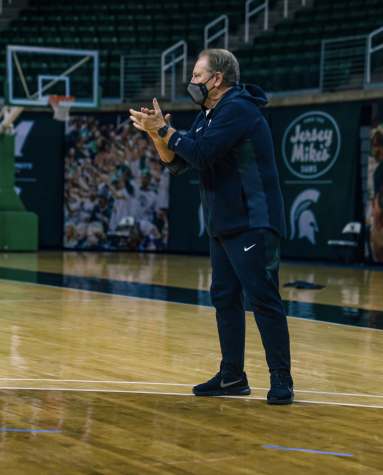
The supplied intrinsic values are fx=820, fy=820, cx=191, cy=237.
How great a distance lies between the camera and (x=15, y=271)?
11.6 meters

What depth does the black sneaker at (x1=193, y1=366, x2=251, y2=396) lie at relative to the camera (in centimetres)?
380

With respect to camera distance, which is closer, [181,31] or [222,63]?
[222,63]

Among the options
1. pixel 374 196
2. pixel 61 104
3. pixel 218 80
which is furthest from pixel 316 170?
Result: pixel 218 80

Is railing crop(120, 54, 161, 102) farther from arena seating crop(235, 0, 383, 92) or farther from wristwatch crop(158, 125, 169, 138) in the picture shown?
wristwatch crop(158, 125, 169, 138)

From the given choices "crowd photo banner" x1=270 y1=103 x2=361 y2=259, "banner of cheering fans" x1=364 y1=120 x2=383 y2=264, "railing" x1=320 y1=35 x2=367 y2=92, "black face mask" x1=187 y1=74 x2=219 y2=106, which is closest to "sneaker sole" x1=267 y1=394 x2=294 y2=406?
"black face mask" x1=187 y1=74 x2=219 y2=106

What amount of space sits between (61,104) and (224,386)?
12261 mm

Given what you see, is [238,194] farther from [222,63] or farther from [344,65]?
[344,65]

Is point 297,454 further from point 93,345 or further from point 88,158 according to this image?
point 88,158

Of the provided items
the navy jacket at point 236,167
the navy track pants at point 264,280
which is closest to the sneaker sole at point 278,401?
the navy track pants at point 264,280

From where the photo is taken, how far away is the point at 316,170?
15.5 m

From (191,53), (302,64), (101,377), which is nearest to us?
(101,377)

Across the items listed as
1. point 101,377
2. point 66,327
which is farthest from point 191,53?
point 101,377

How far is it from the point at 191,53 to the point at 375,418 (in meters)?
14.9

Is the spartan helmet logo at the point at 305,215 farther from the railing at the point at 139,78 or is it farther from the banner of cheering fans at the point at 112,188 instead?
the railing at the point at 139,78
